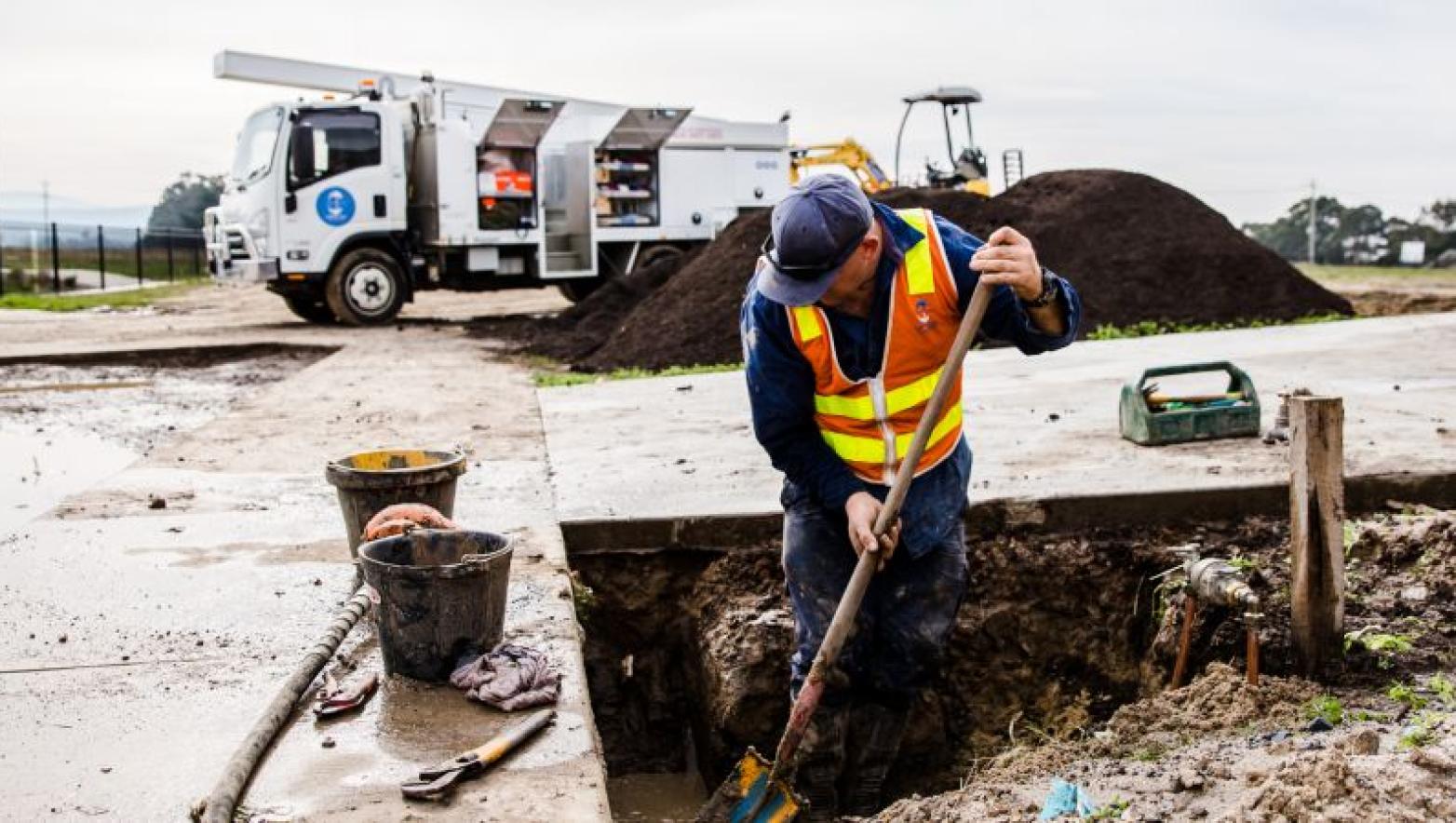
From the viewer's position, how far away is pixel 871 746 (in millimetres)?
4473

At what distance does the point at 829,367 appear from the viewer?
395 cm

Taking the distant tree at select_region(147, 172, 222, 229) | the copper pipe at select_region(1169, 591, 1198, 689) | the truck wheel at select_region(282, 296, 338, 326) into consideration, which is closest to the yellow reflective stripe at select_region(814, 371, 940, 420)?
the copper pipe at select_region(1169, 591, 1198, 689)

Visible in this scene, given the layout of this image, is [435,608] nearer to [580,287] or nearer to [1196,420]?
[1196,420]

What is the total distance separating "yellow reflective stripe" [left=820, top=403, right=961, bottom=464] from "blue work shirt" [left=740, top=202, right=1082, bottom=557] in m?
0.04

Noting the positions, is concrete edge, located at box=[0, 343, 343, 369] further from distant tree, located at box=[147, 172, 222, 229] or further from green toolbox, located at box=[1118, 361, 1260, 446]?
distant tree, located at box=[147, 172, 222, 229]

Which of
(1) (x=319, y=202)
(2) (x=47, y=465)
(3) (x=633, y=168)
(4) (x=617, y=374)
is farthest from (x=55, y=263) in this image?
(2) (x=47, y=465)

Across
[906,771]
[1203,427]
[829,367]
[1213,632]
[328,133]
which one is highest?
[328,133]

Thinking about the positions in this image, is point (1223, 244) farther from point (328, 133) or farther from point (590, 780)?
point (590, 780)

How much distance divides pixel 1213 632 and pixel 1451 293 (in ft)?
53.4

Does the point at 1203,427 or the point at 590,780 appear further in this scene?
the point at 1203,427

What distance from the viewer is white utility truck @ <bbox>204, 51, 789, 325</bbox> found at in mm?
17750

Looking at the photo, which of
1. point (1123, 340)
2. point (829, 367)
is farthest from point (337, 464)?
point (1123, 340)

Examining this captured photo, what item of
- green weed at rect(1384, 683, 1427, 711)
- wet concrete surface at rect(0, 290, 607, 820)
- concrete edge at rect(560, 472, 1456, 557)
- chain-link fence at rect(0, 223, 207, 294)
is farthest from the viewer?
chain-link fence at rect(0, 223, 207, 294)

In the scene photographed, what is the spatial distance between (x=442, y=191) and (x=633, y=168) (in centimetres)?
329
